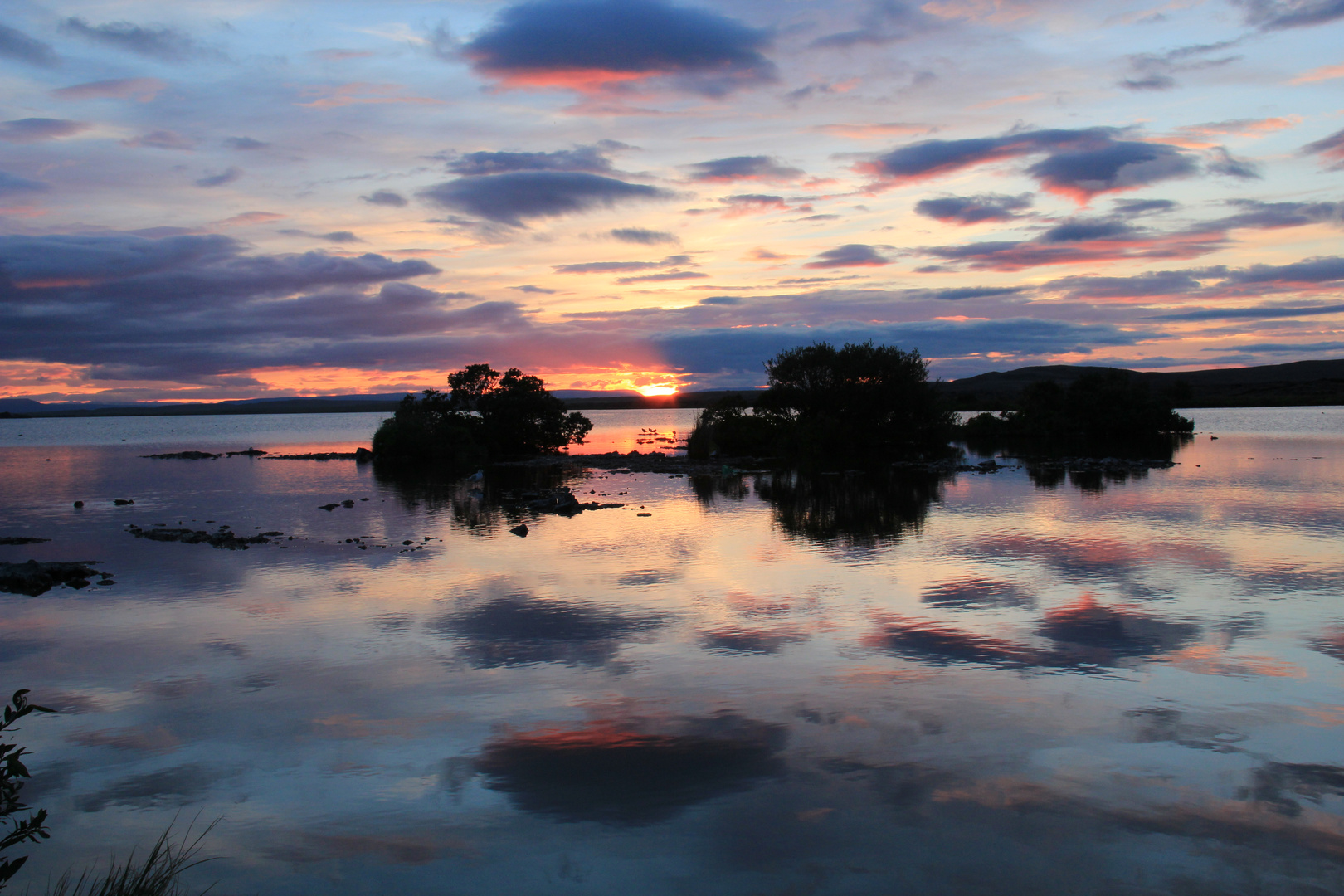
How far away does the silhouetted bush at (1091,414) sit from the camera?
8044 centimetres

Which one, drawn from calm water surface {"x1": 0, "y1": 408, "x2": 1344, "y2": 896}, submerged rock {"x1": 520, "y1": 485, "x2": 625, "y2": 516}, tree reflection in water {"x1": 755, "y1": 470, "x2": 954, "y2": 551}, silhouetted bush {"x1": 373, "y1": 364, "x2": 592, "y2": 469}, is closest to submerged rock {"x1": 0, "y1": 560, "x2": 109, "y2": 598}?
calm water surface {"x1": 0, "y1": 408, "x2": 1344, "y2": 896}

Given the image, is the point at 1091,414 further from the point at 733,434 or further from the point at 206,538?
the point at 206,538

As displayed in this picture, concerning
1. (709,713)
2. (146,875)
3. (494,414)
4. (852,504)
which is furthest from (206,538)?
(494,414)

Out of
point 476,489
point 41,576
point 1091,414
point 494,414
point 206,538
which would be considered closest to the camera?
point 41,576

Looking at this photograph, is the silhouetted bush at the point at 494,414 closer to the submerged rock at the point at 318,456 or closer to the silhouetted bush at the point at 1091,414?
the submerged rock at the point at 318,456

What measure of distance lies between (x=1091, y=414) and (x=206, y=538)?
7868cm

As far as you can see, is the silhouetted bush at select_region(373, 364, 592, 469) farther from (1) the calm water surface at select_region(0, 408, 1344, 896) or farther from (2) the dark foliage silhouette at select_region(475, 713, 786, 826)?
(2) the dark foliage silhouette at select_region(475, 713, 786, 826)

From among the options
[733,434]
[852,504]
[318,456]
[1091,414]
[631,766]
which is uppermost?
[1091,414]

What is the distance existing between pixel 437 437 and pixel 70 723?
51763 mm

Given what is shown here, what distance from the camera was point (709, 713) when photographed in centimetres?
1045

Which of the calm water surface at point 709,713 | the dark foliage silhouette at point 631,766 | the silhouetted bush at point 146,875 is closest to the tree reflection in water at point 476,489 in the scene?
the calm water surface at point 709,713

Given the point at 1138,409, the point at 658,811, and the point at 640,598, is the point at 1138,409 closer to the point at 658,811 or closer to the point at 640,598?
the point at 640,598

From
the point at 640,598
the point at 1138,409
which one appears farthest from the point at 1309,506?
the point at 1138,409

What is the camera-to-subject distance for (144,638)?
47.1 ft
